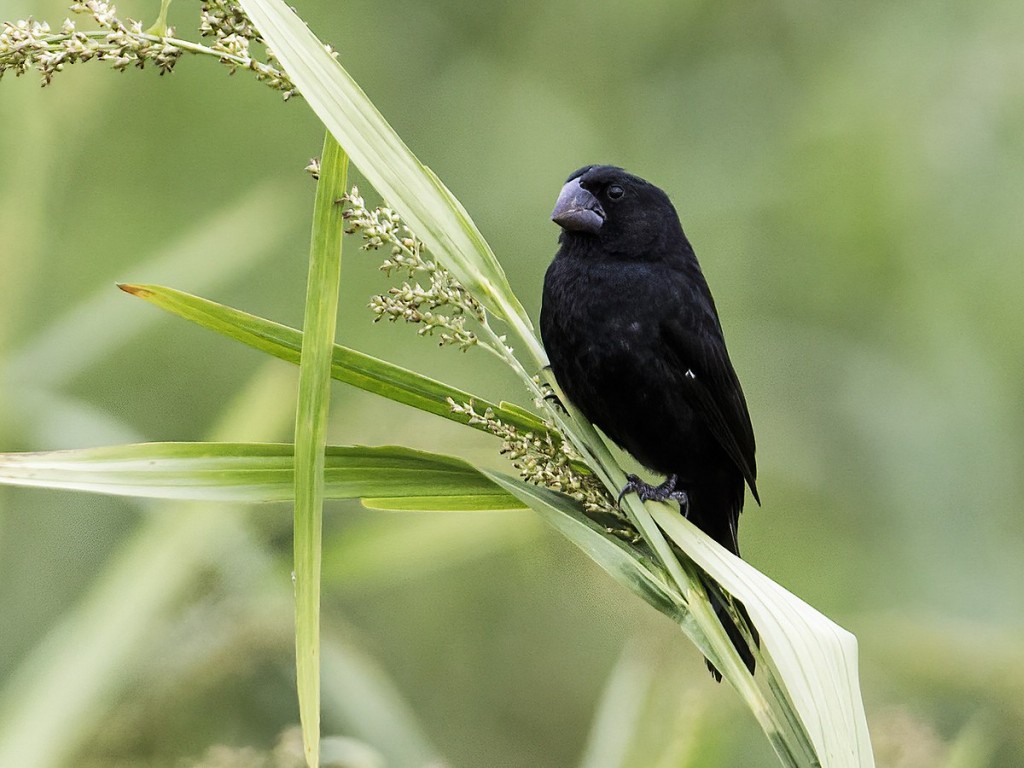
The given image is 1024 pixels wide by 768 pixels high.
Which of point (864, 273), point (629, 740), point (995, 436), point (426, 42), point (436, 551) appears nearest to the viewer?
point (629, 740)

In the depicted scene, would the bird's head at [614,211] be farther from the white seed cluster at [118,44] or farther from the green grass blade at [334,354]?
the white seed cluster at [118,44]

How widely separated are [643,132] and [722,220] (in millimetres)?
388

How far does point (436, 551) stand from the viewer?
240 cm

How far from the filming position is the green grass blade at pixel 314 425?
3.91 ft

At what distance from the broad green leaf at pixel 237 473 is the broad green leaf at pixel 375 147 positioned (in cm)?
21

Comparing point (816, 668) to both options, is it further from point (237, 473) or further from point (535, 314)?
point (535, 314)

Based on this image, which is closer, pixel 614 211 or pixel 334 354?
pixel 334 354

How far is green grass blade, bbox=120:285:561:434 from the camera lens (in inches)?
52.9

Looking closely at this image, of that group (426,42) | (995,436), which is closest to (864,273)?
(995,436)

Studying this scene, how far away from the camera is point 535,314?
334cm

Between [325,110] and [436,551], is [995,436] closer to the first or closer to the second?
[436,551]

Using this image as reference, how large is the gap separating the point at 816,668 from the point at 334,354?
2.13 ft

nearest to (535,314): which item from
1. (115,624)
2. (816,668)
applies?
(115,624)

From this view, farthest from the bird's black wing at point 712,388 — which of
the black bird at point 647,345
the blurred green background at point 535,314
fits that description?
the blurred green background at point 535,314
